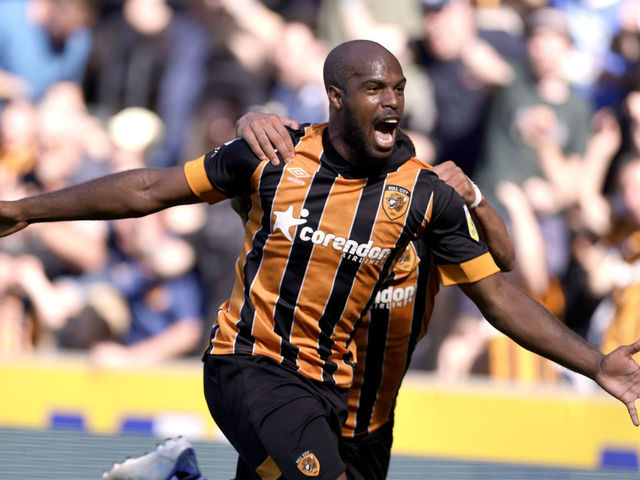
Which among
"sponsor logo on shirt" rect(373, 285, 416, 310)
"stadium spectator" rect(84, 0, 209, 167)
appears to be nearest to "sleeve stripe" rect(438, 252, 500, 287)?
"sponsor logo on shirt" rect(373, 285, 416, 310)

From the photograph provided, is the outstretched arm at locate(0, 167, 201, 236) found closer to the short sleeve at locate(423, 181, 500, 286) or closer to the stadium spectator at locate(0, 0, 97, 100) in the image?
the short sleeve at locate(423, 181, 500, 286)

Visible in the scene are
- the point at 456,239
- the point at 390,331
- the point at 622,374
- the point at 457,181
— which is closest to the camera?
the point at 622,374

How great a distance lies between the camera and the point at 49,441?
5730 millimetres

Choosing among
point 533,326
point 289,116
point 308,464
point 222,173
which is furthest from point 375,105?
point 289,116

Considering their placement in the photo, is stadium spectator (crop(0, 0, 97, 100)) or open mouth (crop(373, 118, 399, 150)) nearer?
→ open mouth (crop(373, 118, 399, 150))

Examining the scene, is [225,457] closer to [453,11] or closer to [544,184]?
[544,184]

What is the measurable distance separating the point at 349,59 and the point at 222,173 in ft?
1.92

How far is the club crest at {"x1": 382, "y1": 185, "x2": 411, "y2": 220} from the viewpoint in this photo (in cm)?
348

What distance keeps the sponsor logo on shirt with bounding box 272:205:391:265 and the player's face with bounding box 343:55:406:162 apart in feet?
0.97

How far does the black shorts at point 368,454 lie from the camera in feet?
13.8

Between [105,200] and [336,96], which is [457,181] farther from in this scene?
[105,200]

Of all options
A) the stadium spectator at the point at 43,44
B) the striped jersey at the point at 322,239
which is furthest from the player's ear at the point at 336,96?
the stadium spectator at the point at 43,44

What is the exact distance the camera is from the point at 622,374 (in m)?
3.39

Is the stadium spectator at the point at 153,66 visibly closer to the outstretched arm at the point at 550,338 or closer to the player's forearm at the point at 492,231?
the player's forearm at the point at 492,231
